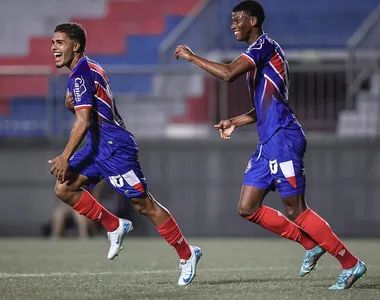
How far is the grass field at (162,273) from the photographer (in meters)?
6.45

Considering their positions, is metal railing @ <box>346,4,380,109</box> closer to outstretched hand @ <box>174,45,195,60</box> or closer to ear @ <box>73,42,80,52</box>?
ear @ <box>73,42,80,52</box>

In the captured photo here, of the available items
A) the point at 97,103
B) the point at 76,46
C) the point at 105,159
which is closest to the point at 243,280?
the point at 105,159

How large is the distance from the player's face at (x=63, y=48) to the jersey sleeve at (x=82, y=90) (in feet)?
0.83

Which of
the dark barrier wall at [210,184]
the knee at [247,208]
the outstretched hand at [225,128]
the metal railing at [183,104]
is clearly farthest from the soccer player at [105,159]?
the metal railing at [183,104]

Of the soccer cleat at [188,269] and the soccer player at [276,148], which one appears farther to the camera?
the soccer cleat at [188,269]

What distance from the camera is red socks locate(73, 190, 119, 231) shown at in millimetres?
7262

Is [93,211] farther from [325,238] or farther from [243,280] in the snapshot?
[325,238]

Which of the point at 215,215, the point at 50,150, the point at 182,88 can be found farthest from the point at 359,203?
the point at 50,150

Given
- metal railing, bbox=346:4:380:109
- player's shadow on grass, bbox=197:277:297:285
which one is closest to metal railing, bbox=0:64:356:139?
metal railing, bbox=346:4:380:109

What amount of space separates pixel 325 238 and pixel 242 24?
1510mm

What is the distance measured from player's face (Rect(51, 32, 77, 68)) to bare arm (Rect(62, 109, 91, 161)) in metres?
0.46

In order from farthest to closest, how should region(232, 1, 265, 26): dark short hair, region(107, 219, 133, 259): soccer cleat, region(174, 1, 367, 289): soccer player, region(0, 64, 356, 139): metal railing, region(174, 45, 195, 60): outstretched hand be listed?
region(0, 64, 356, 139): metal railing
region(107, 219, 133, 259): soccer cleat
region(232, 1, 265, 26): dark short hair
region(174, 1, 367, 289): soccer player
region(174, 45, 195, 60): outstretched hand

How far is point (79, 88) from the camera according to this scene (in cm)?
681

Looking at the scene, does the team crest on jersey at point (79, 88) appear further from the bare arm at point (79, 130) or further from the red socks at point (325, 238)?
the red socks at point (325, 238)
